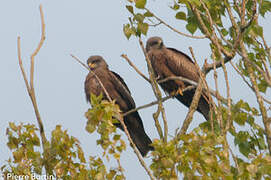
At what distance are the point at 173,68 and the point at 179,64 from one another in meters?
0.15

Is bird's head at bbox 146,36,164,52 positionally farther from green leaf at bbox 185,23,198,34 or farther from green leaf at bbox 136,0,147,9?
green leaf at bbox 136,0,147,9

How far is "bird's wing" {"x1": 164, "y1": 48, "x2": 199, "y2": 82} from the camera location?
7.47 meters

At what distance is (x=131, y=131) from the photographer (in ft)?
25.5

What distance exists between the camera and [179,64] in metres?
7.51

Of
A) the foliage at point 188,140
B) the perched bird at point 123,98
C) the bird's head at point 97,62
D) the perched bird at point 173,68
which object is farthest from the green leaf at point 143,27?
the bird's head at point 97,62

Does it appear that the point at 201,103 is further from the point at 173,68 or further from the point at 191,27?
the point at 191,27

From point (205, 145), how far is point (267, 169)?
0.45m

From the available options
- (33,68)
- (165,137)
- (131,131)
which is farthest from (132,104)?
(33,68)

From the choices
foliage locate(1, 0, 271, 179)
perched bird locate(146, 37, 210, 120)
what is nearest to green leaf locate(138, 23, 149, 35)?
foliage locate(1, 0, 271, 179)

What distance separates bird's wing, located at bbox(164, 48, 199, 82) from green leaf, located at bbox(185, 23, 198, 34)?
8.98ft

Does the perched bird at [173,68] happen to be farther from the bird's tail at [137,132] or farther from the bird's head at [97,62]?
the bird's head at [97,62]

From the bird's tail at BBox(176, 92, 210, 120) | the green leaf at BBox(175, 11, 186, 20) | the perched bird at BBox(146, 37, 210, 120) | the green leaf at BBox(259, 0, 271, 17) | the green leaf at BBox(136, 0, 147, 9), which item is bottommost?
the green leaf at BBox(136, 0, 147, 9)

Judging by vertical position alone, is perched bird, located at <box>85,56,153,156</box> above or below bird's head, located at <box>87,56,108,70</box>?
below

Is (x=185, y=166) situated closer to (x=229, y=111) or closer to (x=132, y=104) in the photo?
(x=229, y=111)
